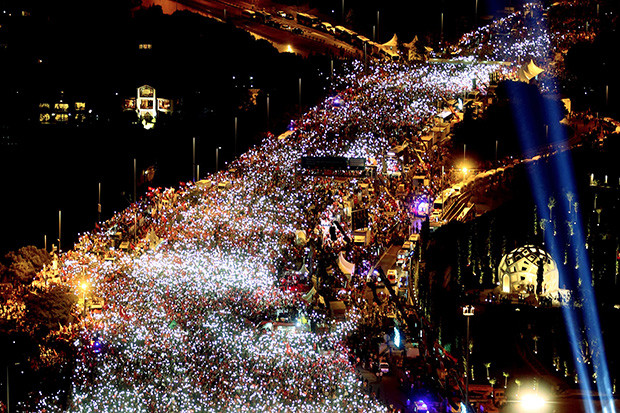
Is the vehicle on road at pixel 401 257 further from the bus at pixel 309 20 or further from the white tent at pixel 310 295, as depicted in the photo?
the bus at pixel 309 20

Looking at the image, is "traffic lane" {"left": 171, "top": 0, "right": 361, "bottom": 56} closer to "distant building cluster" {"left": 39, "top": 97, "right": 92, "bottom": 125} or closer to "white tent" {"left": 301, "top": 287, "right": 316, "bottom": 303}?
"distant building cluster" {"left": 39, "top": 97, "right": 92, "bottom": 125}

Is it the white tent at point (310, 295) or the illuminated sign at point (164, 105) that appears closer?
the white tent at point (310, 295)

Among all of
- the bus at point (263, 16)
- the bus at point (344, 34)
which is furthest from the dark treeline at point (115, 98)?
the bus at point (344, 34)

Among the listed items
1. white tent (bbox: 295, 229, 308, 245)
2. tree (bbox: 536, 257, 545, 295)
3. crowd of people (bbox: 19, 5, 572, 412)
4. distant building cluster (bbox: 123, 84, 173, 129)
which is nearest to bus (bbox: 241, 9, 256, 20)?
distant building cluster (bbox: 123, 84, 173, 129)

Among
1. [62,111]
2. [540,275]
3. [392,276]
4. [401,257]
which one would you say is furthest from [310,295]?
[62,111]

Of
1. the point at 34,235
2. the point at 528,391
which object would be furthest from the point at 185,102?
the point at 528,391

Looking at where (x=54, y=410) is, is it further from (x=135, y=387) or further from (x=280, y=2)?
(x=280, y=2)
